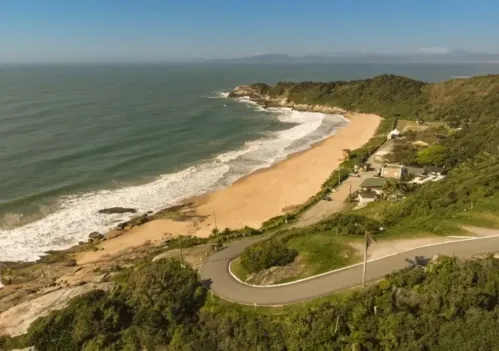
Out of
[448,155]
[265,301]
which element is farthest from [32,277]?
[448,155]

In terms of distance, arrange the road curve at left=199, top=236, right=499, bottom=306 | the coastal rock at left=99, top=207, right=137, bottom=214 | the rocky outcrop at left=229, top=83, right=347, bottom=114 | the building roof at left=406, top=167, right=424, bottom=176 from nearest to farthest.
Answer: the road curve at left=199, top=236, right=499, bottom=306 → the coastal rock at left=99, top=207, right=137, bottom=214 → the building roof at left=406, top=167, right=424, bottom=176 → the rocky outcrop at left=229, top=83, right=347, bottom=114

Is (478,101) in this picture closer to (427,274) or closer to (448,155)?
(448,155)

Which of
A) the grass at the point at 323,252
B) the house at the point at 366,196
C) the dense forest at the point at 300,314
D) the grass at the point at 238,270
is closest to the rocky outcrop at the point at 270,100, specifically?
the house at the point at 366,196

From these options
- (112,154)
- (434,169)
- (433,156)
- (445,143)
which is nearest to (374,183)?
(434,169)

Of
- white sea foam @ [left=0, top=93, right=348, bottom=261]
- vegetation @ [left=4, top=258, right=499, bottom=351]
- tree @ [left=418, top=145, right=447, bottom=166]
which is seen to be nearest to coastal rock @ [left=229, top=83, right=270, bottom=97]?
white sea foam @ [left=0, top=93, right=348, bottom=261]

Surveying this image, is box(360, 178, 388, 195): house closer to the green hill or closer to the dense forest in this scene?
the dense forest

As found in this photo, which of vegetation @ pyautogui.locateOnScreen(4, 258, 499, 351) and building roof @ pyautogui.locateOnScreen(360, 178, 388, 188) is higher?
vegetation @ pyautogui.locateOnScreen(4, 258, 499, 351)

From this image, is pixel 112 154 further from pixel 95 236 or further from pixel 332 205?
pixel 332 205
